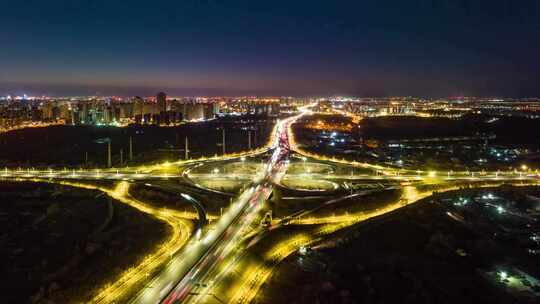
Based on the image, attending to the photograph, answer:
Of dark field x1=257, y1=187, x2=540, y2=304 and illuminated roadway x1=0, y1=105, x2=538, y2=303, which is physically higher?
illuminated roadway x1=0, y1=105, x2=538, y2=303

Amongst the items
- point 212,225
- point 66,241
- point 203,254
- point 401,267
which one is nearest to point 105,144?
point 66,241

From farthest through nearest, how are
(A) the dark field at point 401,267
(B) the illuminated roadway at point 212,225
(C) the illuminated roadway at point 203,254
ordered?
(A) the dark field at point 401,267, (B) the illuminated roadway at point 212,225, (C) the illuminated roadway at point 203,254

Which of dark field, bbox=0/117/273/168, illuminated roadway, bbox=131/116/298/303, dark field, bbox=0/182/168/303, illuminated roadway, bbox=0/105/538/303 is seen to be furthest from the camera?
dark field, bbox=0/117/273/168

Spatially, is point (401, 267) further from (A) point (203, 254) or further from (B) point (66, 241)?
(B) point (66, 241)

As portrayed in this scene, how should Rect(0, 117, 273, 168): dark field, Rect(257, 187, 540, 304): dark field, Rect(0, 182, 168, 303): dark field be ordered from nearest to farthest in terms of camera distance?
1. Rect(257, 187, 540, 304): dark field
2. Rect(0, 182, 168, 303): dark field
3. Rect(0, 117, 273, 168): dark field

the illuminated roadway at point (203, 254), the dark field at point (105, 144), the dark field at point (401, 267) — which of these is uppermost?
the dark field at point (105, 144)

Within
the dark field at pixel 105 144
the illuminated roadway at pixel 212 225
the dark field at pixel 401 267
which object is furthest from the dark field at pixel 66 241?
the dark field at pixel 105 144

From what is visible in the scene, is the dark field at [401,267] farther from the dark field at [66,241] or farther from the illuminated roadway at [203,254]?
the dark field at [66,241]

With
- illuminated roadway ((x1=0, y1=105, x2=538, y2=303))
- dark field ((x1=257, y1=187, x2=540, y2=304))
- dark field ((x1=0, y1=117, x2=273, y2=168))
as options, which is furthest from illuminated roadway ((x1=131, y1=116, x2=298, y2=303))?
dark field ((x1=0, y1=117, x2=273, y2=168))

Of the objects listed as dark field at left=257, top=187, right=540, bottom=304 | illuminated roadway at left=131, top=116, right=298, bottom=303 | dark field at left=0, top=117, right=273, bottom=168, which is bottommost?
dark field at left=257, top=187, right=540, bottom=304

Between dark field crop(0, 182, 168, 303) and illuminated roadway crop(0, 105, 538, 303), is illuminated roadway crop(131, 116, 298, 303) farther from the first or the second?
dark field crop(0, 182, 168, 303)

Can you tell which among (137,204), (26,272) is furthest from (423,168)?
(26,272)

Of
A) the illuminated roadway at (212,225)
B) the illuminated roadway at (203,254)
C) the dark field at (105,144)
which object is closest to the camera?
the illuminated roadway at (203,254)
